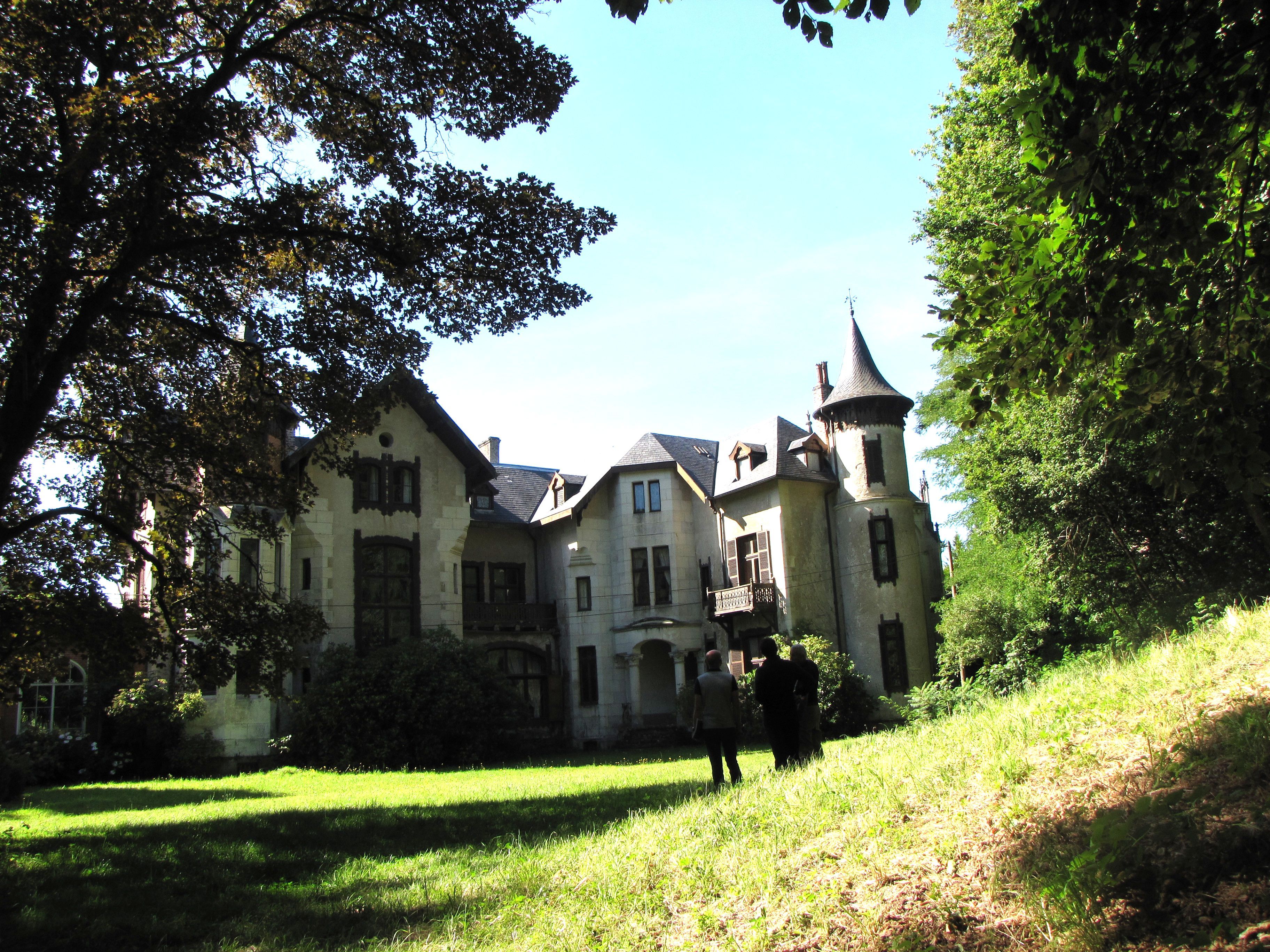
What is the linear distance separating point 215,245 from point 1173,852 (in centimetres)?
1156

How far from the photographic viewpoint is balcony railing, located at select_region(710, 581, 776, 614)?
31188 mm

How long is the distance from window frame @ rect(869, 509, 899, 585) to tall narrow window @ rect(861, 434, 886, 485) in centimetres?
118

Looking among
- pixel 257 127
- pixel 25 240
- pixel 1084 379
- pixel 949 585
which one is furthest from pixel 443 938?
pixel 949 585

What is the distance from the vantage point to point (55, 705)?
27781mm

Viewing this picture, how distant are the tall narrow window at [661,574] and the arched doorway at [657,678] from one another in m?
1.81

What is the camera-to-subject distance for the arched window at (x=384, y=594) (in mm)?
29891

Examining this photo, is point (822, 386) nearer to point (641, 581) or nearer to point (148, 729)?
point (641, 581)

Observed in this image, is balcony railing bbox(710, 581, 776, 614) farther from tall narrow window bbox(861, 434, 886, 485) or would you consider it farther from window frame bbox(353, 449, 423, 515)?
window frame bbox(353, 449, 423, 515)

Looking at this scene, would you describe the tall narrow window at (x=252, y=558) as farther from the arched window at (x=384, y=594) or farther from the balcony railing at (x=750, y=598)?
the balcony railing at (x=750, y=598)

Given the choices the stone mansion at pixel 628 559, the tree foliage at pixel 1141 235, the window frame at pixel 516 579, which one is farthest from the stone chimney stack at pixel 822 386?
the tree foliage at pixel 1141 235

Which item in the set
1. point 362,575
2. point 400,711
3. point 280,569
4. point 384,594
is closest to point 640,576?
point 384,594

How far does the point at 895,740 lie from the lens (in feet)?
32.0

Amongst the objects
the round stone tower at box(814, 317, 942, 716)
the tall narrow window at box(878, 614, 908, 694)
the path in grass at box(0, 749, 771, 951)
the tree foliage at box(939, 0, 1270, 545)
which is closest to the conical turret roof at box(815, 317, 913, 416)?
the round stone tower at box(814, 317, 942, 716)

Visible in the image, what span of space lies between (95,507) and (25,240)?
16.0 feet
